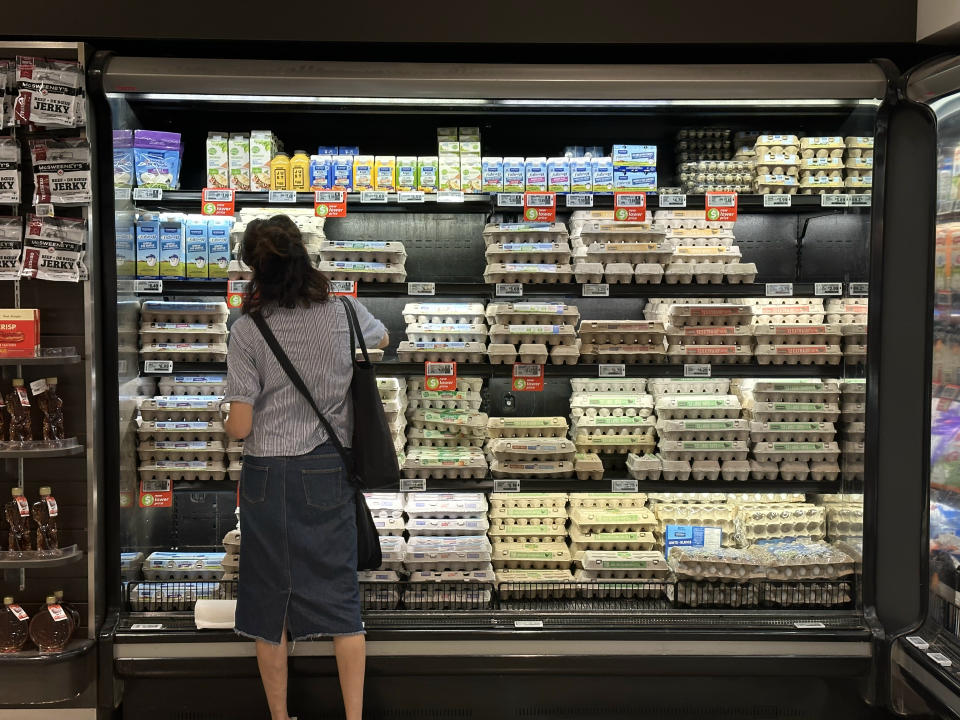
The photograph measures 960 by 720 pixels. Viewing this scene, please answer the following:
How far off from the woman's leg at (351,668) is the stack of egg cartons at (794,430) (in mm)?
2006

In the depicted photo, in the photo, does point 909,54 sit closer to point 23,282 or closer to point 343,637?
point 343,637

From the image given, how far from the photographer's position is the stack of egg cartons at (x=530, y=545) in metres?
3.71

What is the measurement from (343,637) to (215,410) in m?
1.30

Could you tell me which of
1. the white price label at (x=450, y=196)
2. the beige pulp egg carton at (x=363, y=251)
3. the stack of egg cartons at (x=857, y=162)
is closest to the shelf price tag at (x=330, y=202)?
the beige pulp egg carton at (x=363, y=251)

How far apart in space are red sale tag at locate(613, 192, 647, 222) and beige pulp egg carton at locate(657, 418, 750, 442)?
3.26 feet

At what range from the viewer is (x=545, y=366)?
376 cm

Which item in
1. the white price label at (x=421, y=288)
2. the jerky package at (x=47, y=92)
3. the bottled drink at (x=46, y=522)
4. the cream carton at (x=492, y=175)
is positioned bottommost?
the bottled drink at (x=46, y=522)

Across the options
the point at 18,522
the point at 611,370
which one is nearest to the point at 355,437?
the point at 611,370

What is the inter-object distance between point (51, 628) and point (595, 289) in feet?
8.84

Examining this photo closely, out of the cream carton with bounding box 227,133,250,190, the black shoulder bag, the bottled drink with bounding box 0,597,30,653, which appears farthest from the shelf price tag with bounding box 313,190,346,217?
the bottled drink with bounding box 0,597,30,653

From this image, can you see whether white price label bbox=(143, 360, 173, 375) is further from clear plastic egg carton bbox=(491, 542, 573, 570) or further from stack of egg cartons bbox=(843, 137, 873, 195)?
Result: stack of egg cartons bbox=(843, 137, 873, 195)

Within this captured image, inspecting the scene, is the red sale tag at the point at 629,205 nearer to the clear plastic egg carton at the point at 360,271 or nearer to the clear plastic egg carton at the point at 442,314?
the clear plastic egg carton at the point at 442,314

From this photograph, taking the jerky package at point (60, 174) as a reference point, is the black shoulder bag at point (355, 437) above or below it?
below

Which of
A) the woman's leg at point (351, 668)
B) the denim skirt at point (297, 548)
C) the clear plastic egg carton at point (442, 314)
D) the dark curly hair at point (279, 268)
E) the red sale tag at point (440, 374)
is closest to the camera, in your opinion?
the dark curly hair at point (279, 268)
